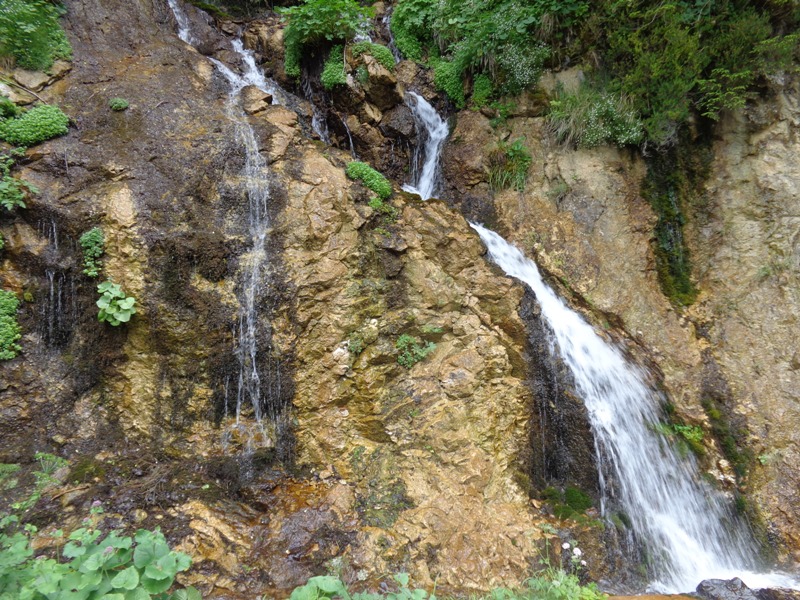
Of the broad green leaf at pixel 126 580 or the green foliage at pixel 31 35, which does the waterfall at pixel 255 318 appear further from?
the broad green leaf at pixel 126 580

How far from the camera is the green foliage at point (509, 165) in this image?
23.7 feet

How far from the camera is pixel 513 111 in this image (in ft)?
25.1

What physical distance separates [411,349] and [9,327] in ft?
13.6

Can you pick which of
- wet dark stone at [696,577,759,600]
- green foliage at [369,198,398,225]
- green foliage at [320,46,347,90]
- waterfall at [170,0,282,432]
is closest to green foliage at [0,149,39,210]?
waterfall at [170,0,282,432]

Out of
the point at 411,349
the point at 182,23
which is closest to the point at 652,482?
the point at 411,349

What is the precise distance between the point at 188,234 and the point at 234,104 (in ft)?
8.03

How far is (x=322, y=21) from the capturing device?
287 inches

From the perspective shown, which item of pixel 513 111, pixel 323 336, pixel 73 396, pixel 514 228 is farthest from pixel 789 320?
pixel 73 396

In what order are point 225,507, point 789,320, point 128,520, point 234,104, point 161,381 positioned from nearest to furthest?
point 128,520 < point 225,507 < point 161,381 < point 789,320 < point 234,104

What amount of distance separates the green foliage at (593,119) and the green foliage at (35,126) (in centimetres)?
701

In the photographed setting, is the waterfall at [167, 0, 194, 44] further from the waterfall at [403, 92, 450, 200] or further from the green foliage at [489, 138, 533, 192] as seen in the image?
the green foliage at [489, 138, 533, 192]

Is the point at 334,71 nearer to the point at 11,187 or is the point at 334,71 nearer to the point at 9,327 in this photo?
the point at 11,187

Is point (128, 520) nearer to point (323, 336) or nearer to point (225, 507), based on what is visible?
point (225, 507)

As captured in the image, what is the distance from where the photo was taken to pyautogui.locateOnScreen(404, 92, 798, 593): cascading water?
4.47m
